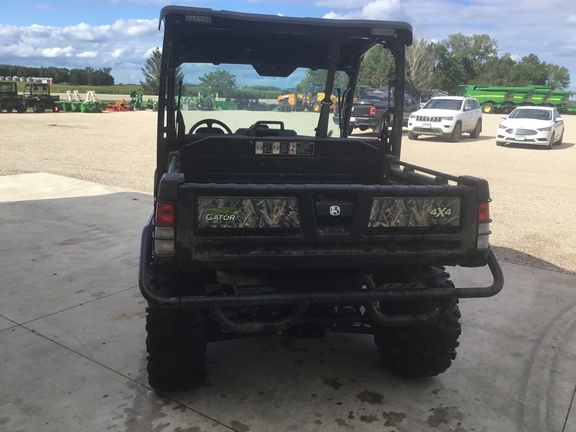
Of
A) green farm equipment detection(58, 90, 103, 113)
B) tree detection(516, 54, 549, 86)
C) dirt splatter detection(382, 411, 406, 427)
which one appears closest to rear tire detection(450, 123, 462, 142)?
dirt splatter detection(382, 411, 406, 427)

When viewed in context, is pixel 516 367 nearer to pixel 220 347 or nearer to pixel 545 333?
pixel 545 333

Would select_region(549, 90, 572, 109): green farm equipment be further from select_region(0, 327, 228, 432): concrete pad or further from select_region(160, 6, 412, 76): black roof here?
select_region(0, 327, 228, 432): concrete pad

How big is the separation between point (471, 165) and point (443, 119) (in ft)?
18.1

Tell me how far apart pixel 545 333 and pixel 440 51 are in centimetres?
6691

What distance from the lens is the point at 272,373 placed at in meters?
3.59

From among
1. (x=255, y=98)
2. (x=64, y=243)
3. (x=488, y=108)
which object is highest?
(x=488, y=108)

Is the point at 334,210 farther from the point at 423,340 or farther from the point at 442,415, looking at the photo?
the point at 442,415

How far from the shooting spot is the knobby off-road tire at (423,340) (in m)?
3.35

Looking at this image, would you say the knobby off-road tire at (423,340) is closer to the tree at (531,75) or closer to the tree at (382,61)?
the tree at (382,61)

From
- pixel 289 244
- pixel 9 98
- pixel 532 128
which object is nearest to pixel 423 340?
pixel 289 244

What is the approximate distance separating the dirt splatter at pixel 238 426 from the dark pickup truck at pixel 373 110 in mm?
2666

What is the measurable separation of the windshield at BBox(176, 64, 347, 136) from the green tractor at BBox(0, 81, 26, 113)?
30899mm

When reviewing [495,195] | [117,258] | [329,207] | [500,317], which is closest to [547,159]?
[495,195]

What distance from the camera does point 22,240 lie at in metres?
6.38
